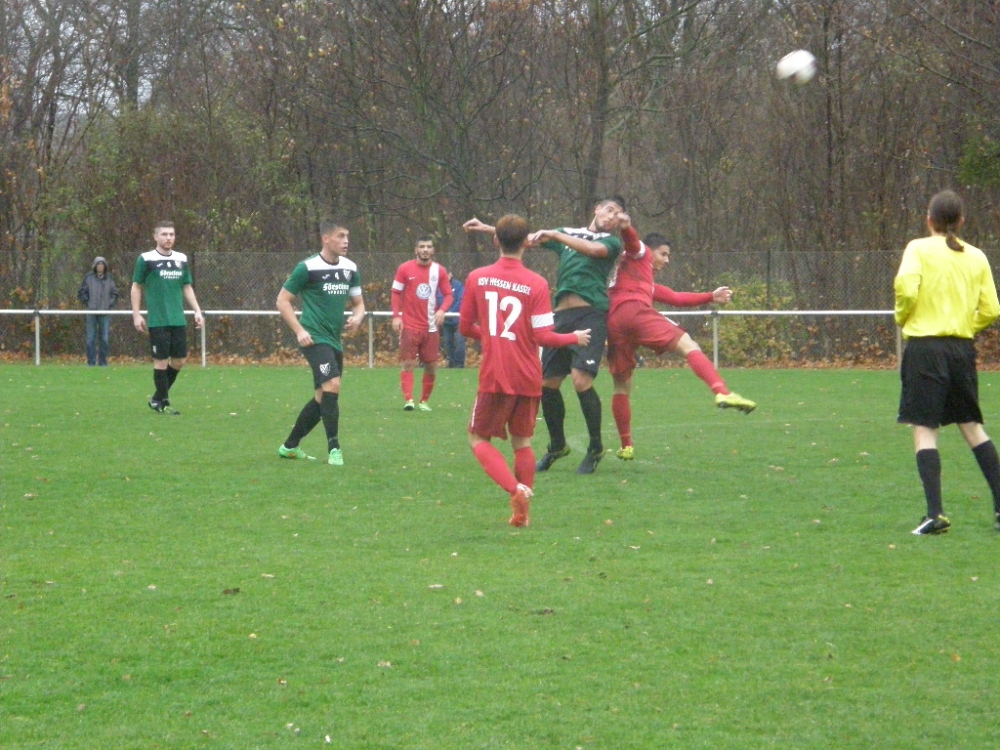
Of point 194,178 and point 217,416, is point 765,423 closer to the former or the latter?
point 217,416

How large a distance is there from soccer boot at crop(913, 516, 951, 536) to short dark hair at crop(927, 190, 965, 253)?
145 centimetres

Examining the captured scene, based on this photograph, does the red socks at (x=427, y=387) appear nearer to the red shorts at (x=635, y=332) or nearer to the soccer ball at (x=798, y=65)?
the soccer ball at (x=798, y=65)

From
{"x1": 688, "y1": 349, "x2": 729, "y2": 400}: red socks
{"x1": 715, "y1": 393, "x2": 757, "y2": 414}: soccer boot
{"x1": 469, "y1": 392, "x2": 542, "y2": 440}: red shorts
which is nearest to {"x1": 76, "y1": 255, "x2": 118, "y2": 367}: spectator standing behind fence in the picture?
{"x1": 688, "y1": 349, "x2": 729, "y2": 400}: red socks

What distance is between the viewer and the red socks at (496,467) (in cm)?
744

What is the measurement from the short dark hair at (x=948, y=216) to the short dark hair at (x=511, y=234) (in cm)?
221

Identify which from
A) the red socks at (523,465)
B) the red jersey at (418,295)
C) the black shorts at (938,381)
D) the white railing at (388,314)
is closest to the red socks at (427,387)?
the red jersey at (418,295)

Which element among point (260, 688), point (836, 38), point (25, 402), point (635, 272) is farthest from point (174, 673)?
point (836, 38)

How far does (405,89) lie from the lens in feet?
91.0

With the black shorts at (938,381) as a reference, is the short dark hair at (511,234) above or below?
above

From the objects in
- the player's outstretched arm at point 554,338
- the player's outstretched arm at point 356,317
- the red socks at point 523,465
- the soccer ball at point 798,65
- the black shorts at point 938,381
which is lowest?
the red socks at point 523,465

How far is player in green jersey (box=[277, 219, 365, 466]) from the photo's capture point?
10125 mm

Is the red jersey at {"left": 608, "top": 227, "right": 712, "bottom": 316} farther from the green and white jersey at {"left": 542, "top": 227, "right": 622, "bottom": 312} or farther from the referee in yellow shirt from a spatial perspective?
the referee in yellow shirt

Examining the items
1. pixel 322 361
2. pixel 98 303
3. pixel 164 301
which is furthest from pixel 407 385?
pixel 98 303

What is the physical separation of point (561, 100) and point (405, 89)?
11.0 ft
